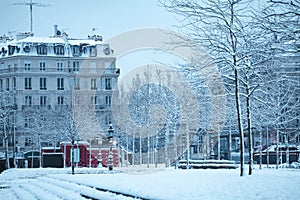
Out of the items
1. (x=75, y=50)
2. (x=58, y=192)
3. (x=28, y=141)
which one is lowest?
(x=28, y=141)

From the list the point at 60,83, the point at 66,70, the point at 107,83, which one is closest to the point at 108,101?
the point at 107,83

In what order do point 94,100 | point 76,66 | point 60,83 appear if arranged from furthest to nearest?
point 76,66, point 60,83, point 94,100

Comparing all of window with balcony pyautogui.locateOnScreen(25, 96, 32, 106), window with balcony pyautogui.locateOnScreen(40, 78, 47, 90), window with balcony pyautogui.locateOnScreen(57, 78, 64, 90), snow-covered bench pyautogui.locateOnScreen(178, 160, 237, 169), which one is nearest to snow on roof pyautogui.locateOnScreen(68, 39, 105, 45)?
window with balcony pyautogui.locateOnScreen(57, 78, 64, 90)

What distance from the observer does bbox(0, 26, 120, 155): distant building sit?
71.1 meters

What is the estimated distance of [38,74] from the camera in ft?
239

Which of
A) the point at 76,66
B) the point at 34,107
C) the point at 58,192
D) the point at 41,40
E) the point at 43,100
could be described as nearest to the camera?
the point at 58,192

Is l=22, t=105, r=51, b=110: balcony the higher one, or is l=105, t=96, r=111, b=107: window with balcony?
l=105, t=96, r=111, b=107: window with balcony

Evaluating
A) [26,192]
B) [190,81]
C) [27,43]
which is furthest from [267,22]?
[27,43]

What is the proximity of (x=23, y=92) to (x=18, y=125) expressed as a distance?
18.9ft

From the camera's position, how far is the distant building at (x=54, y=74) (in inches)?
2800

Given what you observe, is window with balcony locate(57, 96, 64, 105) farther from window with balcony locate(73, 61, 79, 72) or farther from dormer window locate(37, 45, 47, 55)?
dormer window locate(37, 45, 47, 55)

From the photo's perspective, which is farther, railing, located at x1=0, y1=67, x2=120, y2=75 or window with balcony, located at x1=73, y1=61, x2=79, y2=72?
window with balcony, located at x1=73, y1=61, x2=79, y2=72

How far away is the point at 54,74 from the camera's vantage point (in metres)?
73.4

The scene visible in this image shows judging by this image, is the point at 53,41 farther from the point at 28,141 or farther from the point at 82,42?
the point at 28,141
